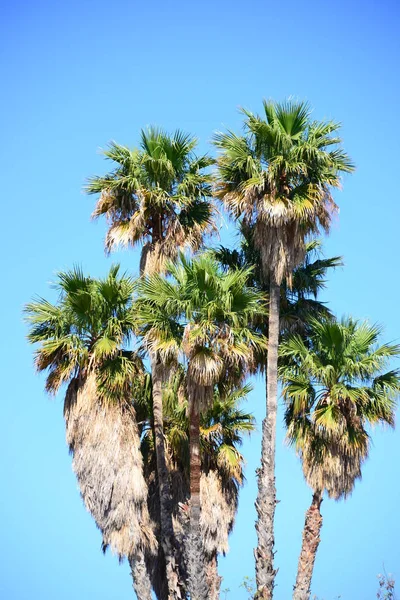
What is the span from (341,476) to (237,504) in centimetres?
278

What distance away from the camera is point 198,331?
32125mm

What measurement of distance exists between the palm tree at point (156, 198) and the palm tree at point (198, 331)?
1.97 m

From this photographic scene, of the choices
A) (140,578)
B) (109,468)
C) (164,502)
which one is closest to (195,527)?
(164,502)

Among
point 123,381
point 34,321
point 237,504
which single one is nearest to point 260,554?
point 237,504

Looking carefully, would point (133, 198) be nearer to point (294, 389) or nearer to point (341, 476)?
point (294, 389)

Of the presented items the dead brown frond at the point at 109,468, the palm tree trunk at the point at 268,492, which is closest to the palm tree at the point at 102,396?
the dead brown frond at the point at 109,468

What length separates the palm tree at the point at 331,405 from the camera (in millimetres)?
34031

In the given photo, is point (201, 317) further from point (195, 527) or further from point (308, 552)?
point (308, 552)

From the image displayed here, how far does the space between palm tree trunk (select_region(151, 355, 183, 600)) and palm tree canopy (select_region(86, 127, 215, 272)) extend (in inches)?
125

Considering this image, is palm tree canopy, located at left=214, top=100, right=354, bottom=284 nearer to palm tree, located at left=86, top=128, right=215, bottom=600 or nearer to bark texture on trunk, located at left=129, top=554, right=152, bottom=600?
palm tree, located at left=86, top=128, right=215, bottom=600

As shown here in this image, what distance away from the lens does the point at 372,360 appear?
34.7m

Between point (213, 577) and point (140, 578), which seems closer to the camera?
point (140, 578)

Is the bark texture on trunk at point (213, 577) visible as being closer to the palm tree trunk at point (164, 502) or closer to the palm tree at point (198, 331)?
the palm tree trunk at point (164, 502)

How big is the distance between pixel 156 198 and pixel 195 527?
801 cm
